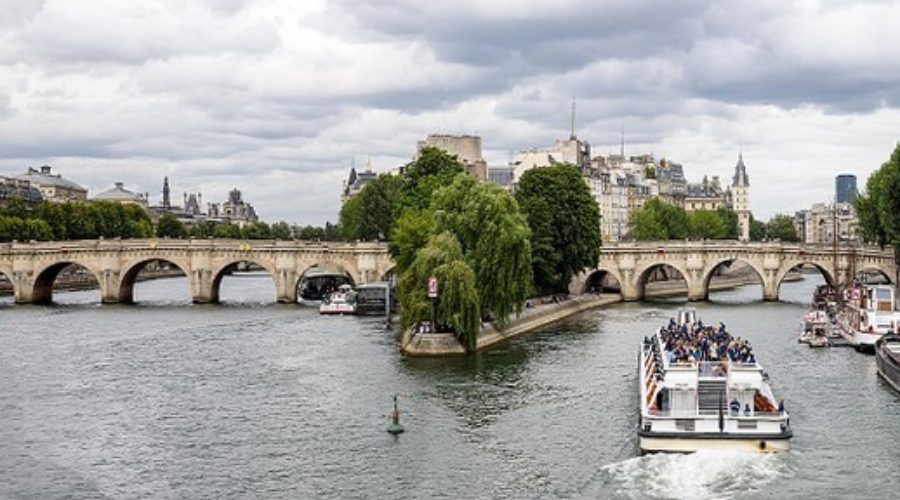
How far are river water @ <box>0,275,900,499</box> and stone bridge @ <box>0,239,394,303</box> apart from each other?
31044 mm

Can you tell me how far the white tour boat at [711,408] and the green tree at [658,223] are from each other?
351 ft

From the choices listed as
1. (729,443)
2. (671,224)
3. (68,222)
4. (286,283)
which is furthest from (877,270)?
(68,222)

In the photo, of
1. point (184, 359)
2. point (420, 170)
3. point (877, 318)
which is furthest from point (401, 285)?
point (420, 170)

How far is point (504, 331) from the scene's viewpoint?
240ft

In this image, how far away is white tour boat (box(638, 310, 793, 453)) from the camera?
38500 mm

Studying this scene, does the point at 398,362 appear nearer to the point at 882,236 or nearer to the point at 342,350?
the point at 342,350

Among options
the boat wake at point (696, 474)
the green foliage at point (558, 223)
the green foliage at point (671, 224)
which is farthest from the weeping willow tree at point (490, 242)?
the green foliage at point (671, 224)

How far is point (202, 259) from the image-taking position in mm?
110062

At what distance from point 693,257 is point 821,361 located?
4939 centimetres

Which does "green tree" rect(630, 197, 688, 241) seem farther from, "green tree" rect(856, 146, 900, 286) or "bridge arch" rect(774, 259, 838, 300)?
"green tree" rect(856, 146, 900, 286)

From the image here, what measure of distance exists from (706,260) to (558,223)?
2235 cm

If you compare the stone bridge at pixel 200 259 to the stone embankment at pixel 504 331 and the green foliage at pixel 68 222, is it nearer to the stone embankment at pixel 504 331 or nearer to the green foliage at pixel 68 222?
the stone embankment at pixel 504 331

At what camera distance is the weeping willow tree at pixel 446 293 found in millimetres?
62531

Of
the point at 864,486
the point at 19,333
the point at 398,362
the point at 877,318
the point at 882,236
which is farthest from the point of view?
the point at 882,236
